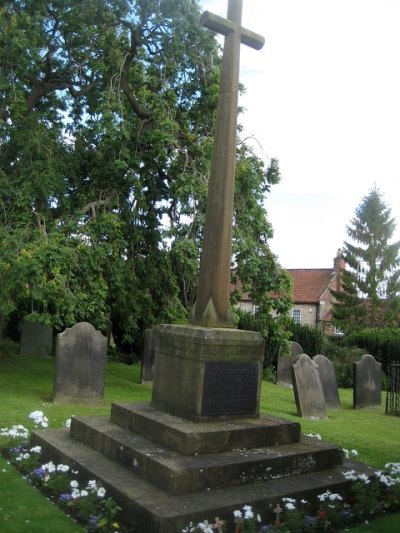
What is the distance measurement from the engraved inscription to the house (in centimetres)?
3207

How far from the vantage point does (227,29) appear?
645 centimetres

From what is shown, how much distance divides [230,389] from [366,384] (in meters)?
8.32

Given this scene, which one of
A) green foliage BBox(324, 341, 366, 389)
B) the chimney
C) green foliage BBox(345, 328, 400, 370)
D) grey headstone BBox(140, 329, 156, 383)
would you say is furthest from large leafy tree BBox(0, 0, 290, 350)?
the chimney

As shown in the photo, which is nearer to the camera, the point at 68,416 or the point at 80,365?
the point at 68,416

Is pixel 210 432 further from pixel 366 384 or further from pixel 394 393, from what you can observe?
pixel 366 384

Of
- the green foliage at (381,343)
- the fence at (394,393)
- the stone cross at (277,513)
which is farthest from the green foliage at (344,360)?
the stone cross at (277,513)

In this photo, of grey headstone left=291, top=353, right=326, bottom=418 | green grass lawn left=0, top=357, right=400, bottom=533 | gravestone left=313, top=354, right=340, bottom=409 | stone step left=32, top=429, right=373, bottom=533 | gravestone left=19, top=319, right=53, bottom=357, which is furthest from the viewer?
gravestone left=19, top=319, right=53, bottom=357

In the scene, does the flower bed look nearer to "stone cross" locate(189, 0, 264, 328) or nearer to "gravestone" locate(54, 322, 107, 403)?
"stone cross" locate(189, 0, 264, 328)

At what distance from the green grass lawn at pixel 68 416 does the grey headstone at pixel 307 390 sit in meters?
0.28

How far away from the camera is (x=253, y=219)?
39.6ft

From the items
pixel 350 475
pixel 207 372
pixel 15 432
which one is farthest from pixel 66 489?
pixel 350 475

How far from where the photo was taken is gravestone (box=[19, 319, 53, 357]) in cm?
1630

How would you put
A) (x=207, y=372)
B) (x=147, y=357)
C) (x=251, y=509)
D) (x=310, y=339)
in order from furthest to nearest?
(x=310, y=339) → (x=147, y=357) → (x=207, y=372) → (x=251, y=509)

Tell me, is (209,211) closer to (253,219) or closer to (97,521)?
(97,521)
